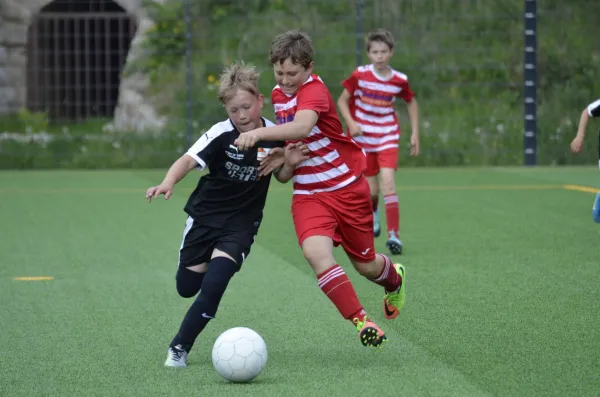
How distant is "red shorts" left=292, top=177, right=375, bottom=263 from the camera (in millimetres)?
5781

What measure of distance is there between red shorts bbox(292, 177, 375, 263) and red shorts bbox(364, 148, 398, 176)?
3.55 meters

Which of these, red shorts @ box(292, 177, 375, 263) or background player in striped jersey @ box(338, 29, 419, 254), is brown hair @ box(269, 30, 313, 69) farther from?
background player in striped jersey @ box(338, 29, 419, 254)

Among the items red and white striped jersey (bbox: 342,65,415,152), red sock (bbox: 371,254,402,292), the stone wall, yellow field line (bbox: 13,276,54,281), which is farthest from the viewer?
the stone wall

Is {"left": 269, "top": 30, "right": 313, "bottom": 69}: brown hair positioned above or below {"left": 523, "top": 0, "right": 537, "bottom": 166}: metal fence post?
above

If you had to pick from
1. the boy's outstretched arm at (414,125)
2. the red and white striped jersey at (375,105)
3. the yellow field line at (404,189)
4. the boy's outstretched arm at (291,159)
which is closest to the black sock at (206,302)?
the boy's outstretched arm at (291,159)

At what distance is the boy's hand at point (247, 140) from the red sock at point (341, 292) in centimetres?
77

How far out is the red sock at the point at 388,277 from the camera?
6.22 metres

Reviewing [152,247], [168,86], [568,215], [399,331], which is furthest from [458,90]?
[399,331]

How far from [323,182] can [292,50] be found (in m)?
0.66

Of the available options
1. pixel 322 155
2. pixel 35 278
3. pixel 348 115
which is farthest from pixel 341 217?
pixel 348 115

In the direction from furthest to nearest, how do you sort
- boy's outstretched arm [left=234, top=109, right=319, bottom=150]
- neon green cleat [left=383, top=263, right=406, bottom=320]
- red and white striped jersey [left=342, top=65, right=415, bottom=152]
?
red and white striped jersey [left=342, top=65, right=415, bottom=152] < neon green cleat [left=383, top=263, right=406, bottom=320] < boy's outstretched arm [left=234, top=109, right=319, bottom=150]

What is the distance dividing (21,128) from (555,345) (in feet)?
40.9

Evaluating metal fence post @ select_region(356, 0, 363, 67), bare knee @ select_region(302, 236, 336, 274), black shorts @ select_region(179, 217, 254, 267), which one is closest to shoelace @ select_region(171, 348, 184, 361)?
black shorts @ select_region(179, 217, 254, 267)

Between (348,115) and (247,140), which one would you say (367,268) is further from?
(348,115)
